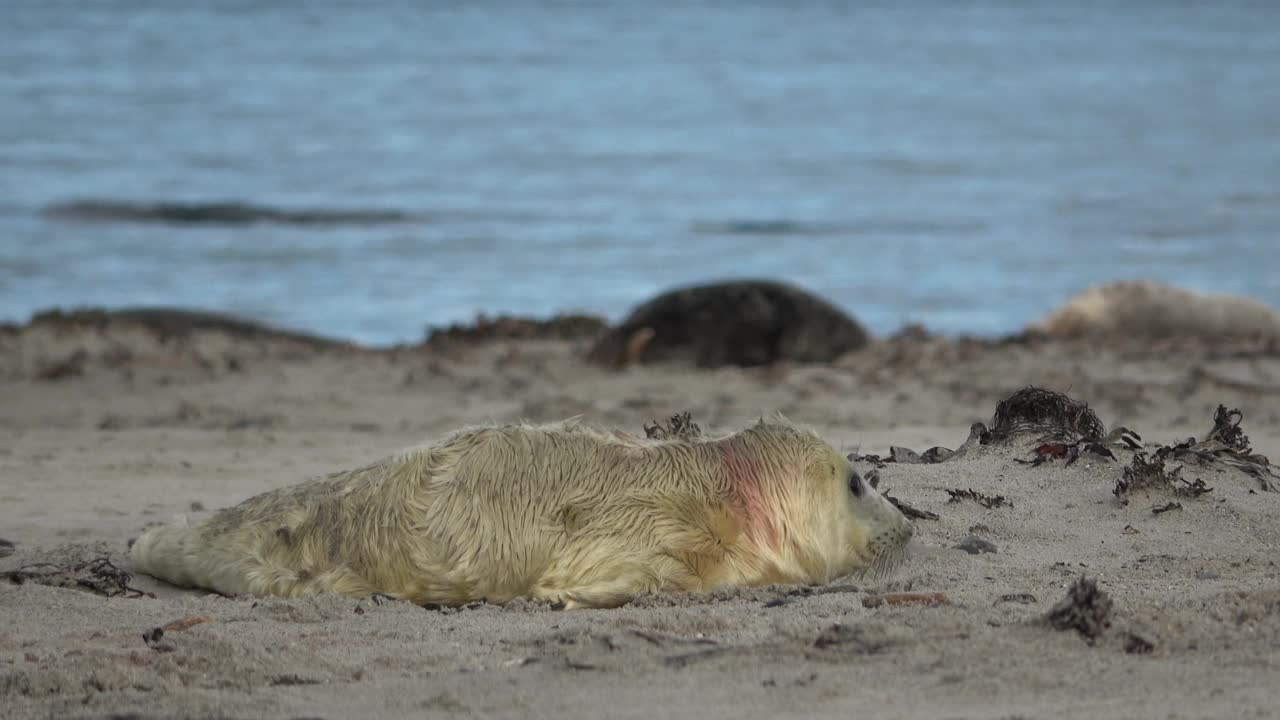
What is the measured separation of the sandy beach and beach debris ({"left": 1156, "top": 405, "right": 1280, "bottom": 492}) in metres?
0.03

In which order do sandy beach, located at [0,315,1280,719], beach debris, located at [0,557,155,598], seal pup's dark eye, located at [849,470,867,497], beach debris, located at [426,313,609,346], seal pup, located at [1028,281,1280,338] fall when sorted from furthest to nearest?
seal pup, located at [1028,281,1280,338]
beach debris, located at [426,313,609,346]
beach debris, located at [0,557,155,598]
seal pup's dark eye, located at [849,470,867,497]
sandy beach, located at [0,315,1280,719]

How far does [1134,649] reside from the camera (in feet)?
11.8

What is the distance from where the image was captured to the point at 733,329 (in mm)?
12789

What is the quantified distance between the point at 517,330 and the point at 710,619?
32.2ft

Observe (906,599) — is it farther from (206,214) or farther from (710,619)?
(206,214)

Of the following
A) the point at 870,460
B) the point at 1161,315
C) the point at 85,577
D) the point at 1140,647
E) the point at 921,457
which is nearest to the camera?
the point at 1140,647

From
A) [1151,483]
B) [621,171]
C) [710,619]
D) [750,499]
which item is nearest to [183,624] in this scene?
[710,619]

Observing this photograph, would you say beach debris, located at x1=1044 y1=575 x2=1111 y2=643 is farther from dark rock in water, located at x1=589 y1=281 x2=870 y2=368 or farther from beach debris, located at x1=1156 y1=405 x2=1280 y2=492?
dark rock in water, located at x1=589 y1=281 x2=870 y2=368

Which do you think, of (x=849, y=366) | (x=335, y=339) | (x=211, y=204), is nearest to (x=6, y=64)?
(x=211, y=204)

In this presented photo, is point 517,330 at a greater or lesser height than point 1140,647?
greater

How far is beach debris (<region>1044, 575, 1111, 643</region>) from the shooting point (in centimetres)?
366

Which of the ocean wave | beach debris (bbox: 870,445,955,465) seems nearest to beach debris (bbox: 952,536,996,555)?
beach debris (bbox: 870,445,955,465)

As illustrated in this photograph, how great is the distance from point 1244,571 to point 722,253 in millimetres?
16723

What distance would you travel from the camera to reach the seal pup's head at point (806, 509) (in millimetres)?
4637
